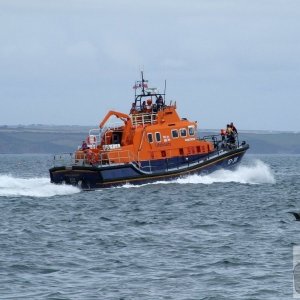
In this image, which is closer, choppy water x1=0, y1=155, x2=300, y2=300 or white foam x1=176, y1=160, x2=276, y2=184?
choppy water x1=0, y1=155, x2=300, y2=300

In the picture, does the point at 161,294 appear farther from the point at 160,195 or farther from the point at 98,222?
Answer: the point at 160,195

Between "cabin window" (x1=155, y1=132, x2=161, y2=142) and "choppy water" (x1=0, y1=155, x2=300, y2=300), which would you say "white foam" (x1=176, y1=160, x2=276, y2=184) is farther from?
"choppy water" (x1=0, y1=155, x2=300, y2=300)

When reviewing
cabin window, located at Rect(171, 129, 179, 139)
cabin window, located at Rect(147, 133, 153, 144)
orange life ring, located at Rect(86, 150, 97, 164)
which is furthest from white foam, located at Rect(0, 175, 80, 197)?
cabin window, located at Rect(171, 129, 179, 139)

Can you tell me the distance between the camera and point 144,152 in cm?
4466

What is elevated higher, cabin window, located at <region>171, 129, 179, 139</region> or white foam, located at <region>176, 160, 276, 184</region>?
cabin window, located at <region>171, 129, 179, 139</region>

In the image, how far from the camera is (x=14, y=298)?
759 inches

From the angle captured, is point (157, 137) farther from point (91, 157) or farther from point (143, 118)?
point (91, 157)

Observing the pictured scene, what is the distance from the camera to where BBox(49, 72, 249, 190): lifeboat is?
43031mm

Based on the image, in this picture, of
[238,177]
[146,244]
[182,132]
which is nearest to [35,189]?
[182,132]

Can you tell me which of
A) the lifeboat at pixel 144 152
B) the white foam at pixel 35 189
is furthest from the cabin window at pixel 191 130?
the white foam at pixel 35 189

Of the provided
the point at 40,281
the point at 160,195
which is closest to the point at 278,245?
the point at 40,281

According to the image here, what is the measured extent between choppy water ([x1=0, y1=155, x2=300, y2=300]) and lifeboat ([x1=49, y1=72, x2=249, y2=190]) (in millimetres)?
873

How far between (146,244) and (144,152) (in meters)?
18.9

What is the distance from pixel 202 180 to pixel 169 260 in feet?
77.7
